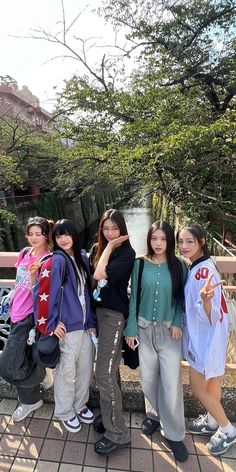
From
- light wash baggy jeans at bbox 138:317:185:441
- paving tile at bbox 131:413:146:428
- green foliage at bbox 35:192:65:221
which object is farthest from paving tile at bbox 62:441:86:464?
green foliage at bbox 35:192:65:221

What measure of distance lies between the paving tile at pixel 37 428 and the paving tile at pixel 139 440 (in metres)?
0.67

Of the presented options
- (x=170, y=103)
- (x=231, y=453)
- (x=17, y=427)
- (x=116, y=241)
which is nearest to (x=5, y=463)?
(x=17, y=427)

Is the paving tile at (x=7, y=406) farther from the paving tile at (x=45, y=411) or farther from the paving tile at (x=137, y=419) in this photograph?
the paving tile at (x=137, y=419)

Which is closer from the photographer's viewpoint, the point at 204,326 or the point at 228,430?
the point at 204,326

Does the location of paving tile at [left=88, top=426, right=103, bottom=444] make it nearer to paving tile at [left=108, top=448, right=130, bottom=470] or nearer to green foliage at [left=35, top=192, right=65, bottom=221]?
paving tile at [left=108, top=448, right=130, bottom=470]

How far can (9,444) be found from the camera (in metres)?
2.11

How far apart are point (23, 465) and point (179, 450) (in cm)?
106

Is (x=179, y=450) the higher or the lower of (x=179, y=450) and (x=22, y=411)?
the lower

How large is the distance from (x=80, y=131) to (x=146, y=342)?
350 inches

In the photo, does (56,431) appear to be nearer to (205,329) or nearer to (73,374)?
(73,374)

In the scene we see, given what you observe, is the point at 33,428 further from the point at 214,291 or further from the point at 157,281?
the point at 214,291

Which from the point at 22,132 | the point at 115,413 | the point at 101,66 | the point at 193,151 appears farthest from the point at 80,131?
the point at 115,413

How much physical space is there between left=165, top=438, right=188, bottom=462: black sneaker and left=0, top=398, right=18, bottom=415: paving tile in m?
1.30

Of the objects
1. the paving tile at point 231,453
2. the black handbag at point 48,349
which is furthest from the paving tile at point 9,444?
the paving tile at point 231,453
